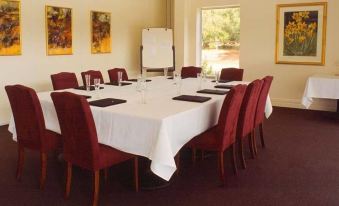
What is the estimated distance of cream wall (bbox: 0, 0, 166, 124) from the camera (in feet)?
18.9

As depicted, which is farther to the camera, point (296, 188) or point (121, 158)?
point (296, 188)

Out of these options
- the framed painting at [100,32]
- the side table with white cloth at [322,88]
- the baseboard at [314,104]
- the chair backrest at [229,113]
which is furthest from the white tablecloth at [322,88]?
the framed painting at [100,32]

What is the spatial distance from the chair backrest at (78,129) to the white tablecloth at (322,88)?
15.0ft

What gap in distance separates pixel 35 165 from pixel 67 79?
131cm

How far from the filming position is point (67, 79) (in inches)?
191

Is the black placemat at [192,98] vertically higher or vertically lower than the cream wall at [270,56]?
lower

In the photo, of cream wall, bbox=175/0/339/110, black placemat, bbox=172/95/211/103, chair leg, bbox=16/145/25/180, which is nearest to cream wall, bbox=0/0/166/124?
cream wall, bbox=175/0/339/110

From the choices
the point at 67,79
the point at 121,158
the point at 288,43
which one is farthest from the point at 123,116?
the point at 288,43

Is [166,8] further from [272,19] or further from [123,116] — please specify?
[123,116]

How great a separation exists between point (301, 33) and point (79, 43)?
408 centimetres

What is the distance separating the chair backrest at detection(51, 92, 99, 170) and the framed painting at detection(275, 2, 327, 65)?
5447mm

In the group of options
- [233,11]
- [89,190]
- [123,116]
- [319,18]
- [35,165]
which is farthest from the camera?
[233,11]

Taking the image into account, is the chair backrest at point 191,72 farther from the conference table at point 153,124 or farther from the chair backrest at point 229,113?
the chair backrest at point 229,113

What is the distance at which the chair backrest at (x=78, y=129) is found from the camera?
8.88 ft
